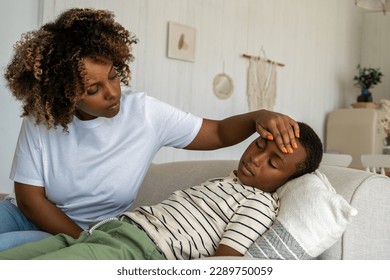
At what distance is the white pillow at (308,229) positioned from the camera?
3.59 feet

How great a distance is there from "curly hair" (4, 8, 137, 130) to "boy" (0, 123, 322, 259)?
0.34 metres

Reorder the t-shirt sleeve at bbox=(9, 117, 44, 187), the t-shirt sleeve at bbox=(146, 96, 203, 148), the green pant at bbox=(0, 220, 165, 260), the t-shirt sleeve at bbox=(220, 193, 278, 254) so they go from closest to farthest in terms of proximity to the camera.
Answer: the green pant at bbox=(0, 220, 165, 260) → the t-shirt sleeve at bbox=(220, 193, 278, 254) → the t-shirt sleeve at bbox=(9, 117, 44, 187) → the t-shirt sleeve at bbox=(146, 96, 203, 148)

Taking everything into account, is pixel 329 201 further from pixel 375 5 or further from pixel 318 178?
pixel 375 5

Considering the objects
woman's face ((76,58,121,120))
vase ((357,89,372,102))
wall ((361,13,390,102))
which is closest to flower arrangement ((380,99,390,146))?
vase ((357,89,372,102))

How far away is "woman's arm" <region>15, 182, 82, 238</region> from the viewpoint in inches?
53.2

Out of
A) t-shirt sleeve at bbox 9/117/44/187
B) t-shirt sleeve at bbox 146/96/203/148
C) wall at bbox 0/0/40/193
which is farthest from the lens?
wall at bbox 0/0/40/193

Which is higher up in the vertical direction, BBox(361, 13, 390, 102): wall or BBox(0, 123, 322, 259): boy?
BBox(361, 13, 390, 102): wall

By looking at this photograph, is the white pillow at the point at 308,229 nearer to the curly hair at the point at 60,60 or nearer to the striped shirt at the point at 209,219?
the striped shirt at the point at 209,219

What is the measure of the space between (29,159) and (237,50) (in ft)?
11.2

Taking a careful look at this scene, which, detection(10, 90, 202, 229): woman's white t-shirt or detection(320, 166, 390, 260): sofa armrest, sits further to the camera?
detection(10, 90, 202, 229): woman's white t-shirt

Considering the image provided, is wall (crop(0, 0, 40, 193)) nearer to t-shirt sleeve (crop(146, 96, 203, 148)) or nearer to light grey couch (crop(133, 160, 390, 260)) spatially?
t-shirt sleeve (crop(146, 96, 203, 148))

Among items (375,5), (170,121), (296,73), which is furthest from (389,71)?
(170,121)

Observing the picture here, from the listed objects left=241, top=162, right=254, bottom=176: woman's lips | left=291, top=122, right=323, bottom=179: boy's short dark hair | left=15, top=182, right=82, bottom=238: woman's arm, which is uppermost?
left=291, top=122, right=323, bottom=179: boy's short dark hair

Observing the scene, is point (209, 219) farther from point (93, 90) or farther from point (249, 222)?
point (93, 90)
